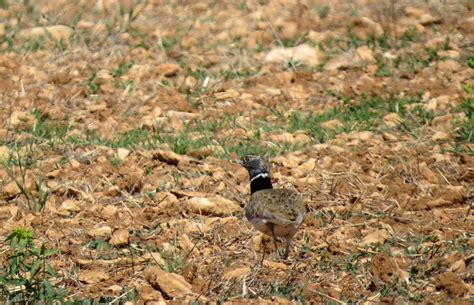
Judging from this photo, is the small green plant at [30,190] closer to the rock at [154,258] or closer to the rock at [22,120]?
the rock at [22,120]

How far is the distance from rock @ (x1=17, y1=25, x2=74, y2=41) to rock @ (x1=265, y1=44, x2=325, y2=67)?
2198 mm

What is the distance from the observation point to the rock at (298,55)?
10.9m

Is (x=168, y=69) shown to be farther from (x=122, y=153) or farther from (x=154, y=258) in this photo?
(x=154, y=258)

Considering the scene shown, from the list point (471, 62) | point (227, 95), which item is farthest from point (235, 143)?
point (471, 62)

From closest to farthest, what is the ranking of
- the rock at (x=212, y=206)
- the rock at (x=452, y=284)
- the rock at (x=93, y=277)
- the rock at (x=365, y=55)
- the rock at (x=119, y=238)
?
the rock at (x=452, y=284)
the rock at (x=93, y=277)
the rock at (x=119, y=238)
the rock at (x=212, y=206)
the rock at (x=365, y=55)

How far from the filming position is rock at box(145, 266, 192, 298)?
6.20 m

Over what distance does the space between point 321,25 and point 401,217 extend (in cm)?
472

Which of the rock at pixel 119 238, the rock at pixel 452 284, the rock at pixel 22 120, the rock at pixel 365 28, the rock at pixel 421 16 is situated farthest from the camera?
the rock at pixel 421 16

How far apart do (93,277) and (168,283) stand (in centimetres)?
61

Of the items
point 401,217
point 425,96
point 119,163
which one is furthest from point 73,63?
point 401,217

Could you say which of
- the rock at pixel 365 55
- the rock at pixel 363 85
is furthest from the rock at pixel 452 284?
the rock at pixel 365 55

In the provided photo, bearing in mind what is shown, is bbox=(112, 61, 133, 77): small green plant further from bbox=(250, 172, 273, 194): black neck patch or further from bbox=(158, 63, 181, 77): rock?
bbox=(250, 172, 273, 194): black neck patch

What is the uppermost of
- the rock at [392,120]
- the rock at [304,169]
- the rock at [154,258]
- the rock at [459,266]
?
the rock at [154,258]

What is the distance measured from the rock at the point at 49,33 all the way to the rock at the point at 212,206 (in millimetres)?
4197
